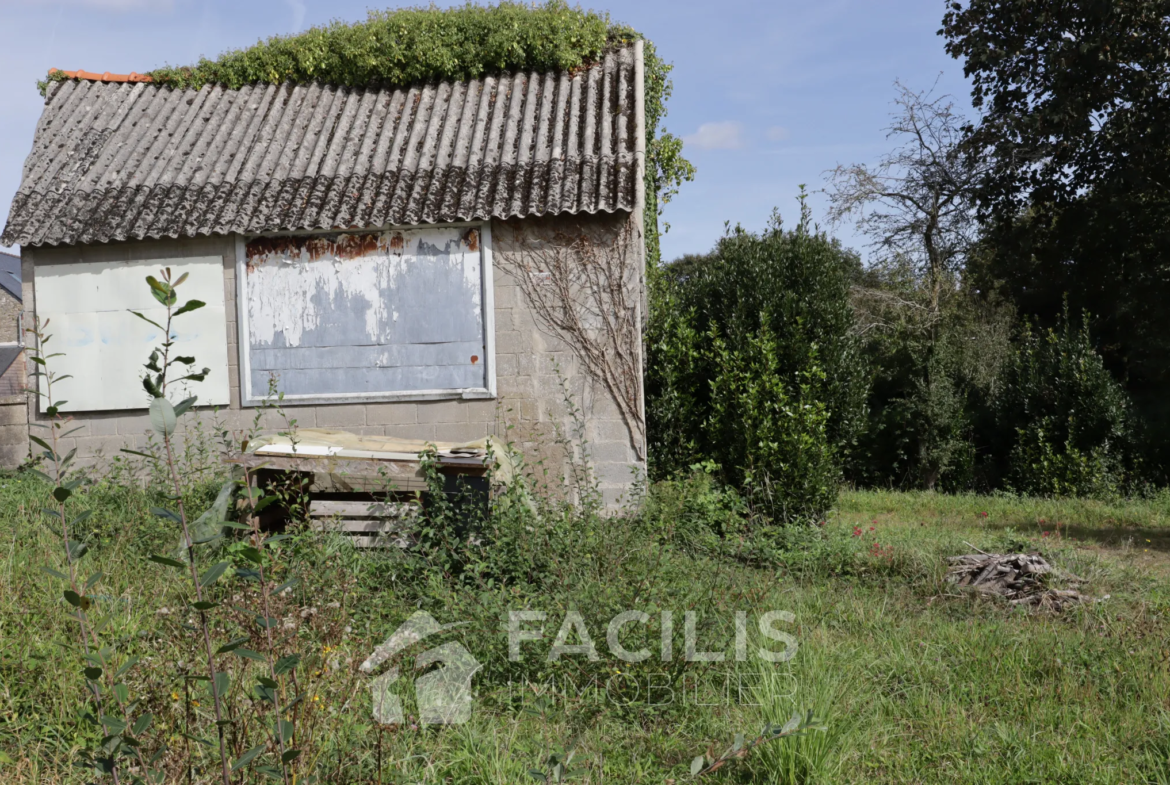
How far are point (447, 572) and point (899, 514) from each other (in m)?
7.17

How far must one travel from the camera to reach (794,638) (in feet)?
15.0

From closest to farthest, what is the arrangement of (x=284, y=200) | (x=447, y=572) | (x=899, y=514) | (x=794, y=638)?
(x=794, y=638), (x=447, y=572), (x=284, y=200), (x=899, y=514)

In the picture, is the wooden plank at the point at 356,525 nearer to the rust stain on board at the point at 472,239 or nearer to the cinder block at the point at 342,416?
the cinder block at the point at 342,416

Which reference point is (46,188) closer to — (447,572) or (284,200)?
(284,200)

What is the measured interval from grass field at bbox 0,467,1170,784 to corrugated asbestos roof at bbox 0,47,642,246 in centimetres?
354

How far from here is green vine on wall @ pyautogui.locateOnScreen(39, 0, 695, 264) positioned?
9.70 m

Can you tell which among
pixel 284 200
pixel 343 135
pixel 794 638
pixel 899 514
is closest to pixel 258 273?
pixel 284 200

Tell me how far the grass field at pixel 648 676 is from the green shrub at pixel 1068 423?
656 centimetres

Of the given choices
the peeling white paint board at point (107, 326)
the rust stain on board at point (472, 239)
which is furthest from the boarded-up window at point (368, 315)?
the peeling white paint board at point (107, 326)

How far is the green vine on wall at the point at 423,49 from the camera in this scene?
382 inches

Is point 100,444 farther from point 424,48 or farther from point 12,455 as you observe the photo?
point 424,48

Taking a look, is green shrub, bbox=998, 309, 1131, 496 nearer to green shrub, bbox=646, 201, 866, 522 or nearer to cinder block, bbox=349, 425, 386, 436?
green shrub, bbox=646, 201, 866, 522

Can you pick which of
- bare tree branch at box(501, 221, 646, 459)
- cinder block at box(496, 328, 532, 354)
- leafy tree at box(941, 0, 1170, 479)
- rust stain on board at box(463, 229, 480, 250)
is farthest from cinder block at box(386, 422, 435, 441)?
leafy tree at box(941, 0, 1170, 479)

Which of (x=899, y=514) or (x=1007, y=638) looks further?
(x=899, y=514)
